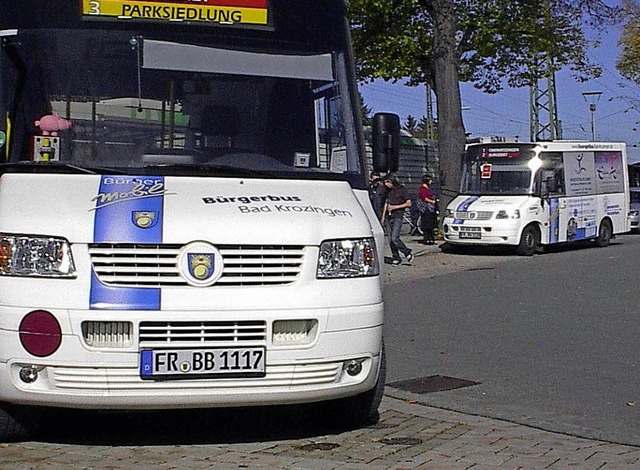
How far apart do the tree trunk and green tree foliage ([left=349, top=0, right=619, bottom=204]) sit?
0.02 meters

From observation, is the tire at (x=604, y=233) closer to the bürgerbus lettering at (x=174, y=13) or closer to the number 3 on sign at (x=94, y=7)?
the bürgerbus lettering at (x=174, y=13)

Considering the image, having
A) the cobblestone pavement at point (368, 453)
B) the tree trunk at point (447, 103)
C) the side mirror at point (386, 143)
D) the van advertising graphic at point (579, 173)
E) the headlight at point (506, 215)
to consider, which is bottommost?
the cobblestone pavement at point (368, 453)

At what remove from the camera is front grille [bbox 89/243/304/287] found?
20.4 feet

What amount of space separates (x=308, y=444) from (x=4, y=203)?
7.44 feet

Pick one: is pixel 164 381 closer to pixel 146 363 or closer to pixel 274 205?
pixel 146 363

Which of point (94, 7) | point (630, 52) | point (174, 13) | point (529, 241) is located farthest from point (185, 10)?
point (630, 52)

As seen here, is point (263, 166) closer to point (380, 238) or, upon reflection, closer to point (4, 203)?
point (380, 238)

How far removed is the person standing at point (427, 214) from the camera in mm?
28422

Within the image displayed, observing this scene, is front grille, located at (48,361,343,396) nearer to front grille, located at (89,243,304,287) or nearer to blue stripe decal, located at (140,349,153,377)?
blue stripe decal, located at (140,349,153,377)

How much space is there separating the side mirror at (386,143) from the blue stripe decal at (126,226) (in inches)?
82.7

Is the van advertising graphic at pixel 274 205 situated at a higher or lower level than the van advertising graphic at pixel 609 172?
lower

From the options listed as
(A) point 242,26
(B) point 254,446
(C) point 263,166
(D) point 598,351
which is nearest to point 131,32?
(A) point 242,26

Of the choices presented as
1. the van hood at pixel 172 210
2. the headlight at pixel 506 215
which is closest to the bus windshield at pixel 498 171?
the headlight at pixel 506 215

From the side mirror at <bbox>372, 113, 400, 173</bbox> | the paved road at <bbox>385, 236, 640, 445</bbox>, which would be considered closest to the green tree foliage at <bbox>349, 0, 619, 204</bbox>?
the paved road at <bbox>385, 236, 640, 445</bbox>
